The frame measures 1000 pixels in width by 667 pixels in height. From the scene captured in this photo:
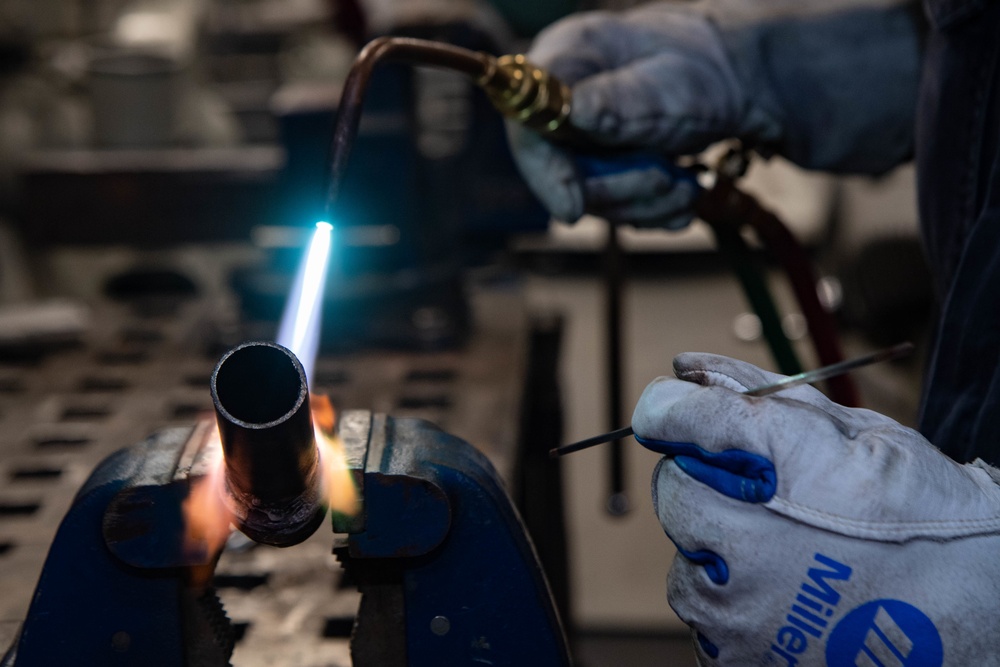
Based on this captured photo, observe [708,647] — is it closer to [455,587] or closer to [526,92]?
[455,587]

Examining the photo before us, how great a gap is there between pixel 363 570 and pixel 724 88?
82 cm

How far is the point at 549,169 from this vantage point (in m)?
1.14

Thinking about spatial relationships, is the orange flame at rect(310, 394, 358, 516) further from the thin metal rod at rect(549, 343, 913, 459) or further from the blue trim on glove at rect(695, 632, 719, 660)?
the blue trim on glove at rect(695, 632, 719, 660)

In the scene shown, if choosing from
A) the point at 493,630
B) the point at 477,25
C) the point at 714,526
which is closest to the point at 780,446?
the point at 714,526

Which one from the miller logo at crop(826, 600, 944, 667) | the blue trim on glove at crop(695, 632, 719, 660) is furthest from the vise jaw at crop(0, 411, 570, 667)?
the miller logo at crop(826, 600, 944, 667)

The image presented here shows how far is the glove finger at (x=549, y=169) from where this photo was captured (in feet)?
3.73

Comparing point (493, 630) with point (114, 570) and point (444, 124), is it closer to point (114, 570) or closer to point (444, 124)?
point (114, 570)

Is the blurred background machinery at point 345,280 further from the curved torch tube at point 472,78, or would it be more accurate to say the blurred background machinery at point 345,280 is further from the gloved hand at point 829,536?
Result: the gloved hand at point 829,536

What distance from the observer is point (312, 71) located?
3.16m

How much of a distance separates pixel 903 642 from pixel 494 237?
1372 mm

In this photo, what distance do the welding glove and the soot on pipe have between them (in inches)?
25.6

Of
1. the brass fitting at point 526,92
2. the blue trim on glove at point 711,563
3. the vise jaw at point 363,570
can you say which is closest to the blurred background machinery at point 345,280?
the vise jaw at point 363,570

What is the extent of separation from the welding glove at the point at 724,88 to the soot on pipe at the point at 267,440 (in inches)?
25.6

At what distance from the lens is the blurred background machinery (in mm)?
1319
